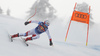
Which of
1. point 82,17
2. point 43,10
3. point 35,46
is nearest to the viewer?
point 35,46

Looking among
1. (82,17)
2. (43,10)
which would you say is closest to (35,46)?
(82,17)

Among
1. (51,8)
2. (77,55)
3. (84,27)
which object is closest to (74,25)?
(84,27)

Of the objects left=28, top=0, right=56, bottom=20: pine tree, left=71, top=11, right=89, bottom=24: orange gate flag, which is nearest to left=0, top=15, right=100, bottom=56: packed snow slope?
left=71, top=11, right=89, bottom=24: orange gate flag

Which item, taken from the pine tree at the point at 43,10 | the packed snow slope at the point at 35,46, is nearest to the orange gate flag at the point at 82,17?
the packed snow slope at the point at 35,46

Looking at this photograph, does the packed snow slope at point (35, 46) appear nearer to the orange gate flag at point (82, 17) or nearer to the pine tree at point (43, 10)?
the orange gate flag at point (82, 17)

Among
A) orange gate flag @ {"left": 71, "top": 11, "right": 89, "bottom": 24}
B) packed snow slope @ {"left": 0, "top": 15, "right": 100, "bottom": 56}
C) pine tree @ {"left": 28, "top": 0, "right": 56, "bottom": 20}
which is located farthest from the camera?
pine tree @ {"left": 28, "top": 0, "right": 56, "bottom": 20}

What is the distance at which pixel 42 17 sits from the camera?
19766 millimetres

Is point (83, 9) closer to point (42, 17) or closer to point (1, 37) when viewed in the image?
point (42, 17)

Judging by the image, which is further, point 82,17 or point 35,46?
point 82,17

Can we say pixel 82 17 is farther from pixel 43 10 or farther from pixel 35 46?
pixel 43 10

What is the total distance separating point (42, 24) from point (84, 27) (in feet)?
44.4

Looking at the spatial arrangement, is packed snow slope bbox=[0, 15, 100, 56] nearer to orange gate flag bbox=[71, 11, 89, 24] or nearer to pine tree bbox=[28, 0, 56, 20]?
orange gate flag bbox=[71, 11, 89, 24]

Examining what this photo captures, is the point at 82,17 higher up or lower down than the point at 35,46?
higher up

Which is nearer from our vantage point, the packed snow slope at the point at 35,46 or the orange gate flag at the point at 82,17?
the packed snow slope at the point at 35,46
